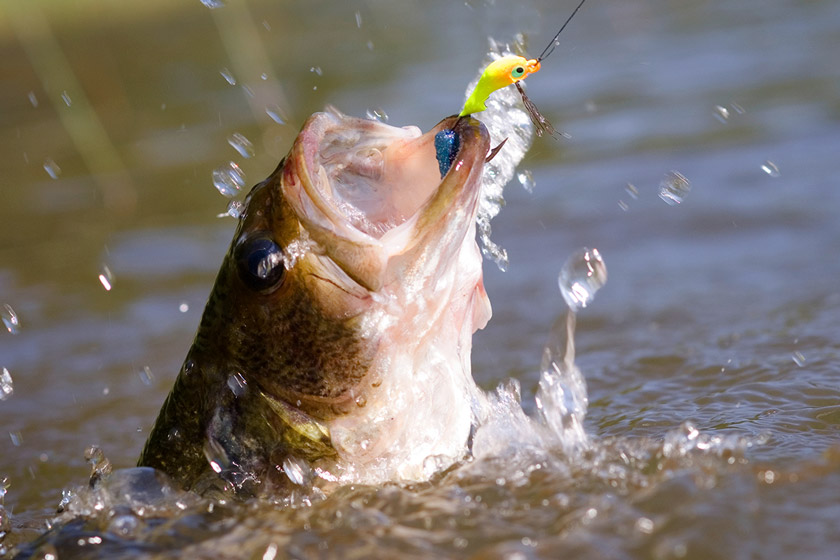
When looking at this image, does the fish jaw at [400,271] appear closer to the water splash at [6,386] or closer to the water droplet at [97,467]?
the water droplet at [97,467]

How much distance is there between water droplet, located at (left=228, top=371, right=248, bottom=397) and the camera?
2604mm

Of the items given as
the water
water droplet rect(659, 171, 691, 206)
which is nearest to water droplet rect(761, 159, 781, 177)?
the water

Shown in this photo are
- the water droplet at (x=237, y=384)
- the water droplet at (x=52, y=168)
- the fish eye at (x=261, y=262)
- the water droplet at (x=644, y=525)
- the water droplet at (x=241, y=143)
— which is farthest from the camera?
the water droplet at (x=52, y=168)

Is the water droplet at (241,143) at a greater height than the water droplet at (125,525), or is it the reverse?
the water droplet at (241,143)

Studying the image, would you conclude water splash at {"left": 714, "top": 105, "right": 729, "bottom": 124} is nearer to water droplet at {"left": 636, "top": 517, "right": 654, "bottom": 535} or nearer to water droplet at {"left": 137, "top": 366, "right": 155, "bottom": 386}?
water droplet at {"left": 137, "top": 366, "right": 155, "bottom": 386}

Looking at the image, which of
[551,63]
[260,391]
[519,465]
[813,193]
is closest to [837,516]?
[519,465]

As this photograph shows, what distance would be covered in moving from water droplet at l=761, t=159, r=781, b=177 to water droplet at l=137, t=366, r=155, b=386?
395 cm

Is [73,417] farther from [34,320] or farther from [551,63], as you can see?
[551,63]

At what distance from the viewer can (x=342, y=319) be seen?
251 cm

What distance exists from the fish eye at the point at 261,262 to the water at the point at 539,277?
1.63 ft

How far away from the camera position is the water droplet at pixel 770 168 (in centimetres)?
636

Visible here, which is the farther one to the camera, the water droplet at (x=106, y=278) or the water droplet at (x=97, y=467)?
the water droplet at (x=106, y=278)

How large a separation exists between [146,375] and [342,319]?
273 cm

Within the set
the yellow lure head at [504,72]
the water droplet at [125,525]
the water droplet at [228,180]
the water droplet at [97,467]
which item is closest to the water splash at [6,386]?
the water droplet at [97,467]
